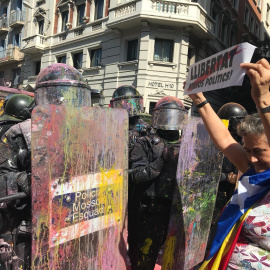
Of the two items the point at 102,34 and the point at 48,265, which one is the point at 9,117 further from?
the point at 102,34

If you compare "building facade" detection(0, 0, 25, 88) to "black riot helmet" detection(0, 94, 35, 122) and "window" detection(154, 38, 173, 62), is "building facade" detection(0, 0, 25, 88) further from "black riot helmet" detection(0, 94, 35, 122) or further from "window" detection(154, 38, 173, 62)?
"black riot helmet" detection(0, 94, 35, 122)

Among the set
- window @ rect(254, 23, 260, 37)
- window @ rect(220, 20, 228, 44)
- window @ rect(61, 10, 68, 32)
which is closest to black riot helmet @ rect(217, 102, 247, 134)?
window @ rect(220, 20, 228, 44)

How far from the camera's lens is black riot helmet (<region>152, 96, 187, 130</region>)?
292 centimetres

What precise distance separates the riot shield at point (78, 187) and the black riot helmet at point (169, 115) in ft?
3.18

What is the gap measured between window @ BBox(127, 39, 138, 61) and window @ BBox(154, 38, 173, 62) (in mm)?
949

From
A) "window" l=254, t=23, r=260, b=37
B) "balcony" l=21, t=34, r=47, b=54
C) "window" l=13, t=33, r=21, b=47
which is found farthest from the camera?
"window" l=254, t=23, r=260, b=37

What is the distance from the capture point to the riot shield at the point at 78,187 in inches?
59.7

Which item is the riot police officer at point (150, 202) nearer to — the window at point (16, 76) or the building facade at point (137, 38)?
the building facade at point (137, 38)

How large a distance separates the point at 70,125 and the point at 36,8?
63.0 feet

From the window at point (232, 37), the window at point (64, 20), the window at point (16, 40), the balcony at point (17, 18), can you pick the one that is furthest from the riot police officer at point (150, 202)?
the window at point (16, 40)

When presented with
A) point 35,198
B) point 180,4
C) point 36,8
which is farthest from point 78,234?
point 36,8

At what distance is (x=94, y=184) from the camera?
1799 millimetres

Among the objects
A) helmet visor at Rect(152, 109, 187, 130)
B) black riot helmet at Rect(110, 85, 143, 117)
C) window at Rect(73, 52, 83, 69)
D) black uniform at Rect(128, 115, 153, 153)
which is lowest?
black uniform at Rect(128, 115, 153, 153)

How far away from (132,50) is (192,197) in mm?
11567
